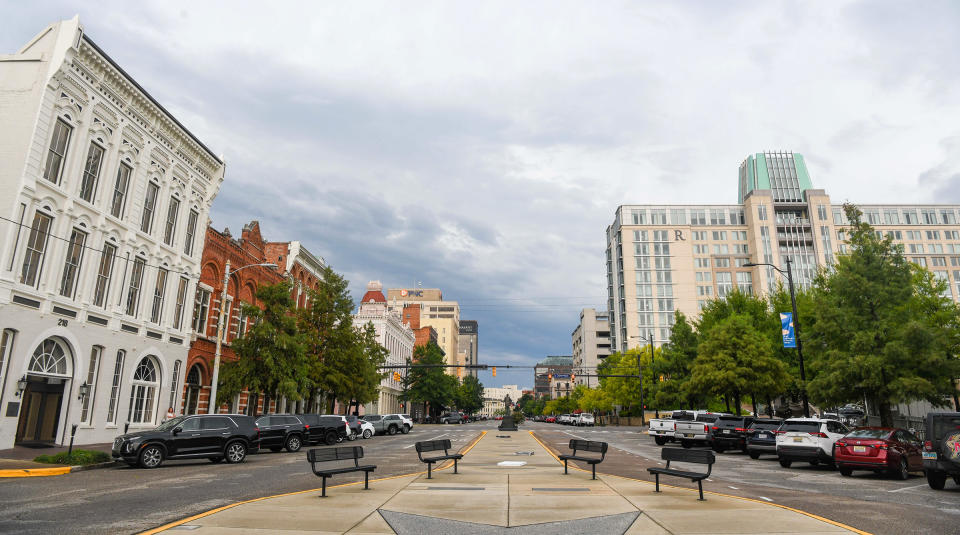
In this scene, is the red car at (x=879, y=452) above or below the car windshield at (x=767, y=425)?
below

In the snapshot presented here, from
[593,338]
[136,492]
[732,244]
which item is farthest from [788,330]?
[593,338]

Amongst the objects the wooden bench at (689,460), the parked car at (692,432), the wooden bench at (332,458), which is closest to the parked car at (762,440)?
the parked car at (692,432)

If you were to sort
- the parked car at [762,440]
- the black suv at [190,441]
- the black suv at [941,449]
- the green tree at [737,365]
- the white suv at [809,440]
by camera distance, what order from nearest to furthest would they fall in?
1. the black suv at [941,449]
2. the black suv at [190,441]
3. the white suv at [809,440]
4. the parked car at [762,440]
5. the green tree at [737,365]

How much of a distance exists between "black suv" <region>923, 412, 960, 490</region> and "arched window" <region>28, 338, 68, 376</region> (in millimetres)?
29902

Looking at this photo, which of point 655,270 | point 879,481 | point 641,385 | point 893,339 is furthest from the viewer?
point 655,270

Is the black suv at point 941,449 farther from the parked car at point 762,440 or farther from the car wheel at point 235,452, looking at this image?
the car wheel at point 235,452

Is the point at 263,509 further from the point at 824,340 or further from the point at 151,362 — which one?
the point at 824,340

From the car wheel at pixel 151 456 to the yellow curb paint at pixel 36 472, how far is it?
1.91m

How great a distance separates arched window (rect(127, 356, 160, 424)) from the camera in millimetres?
29688

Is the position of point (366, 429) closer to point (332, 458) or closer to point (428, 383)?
point (332, 458)

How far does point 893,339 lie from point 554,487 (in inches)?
795

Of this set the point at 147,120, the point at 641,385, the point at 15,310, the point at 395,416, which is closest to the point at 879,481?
the point at 15,310

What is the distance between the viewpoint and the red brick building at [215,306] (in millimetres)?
35938

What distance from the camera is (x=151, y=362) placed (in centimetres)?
3109
